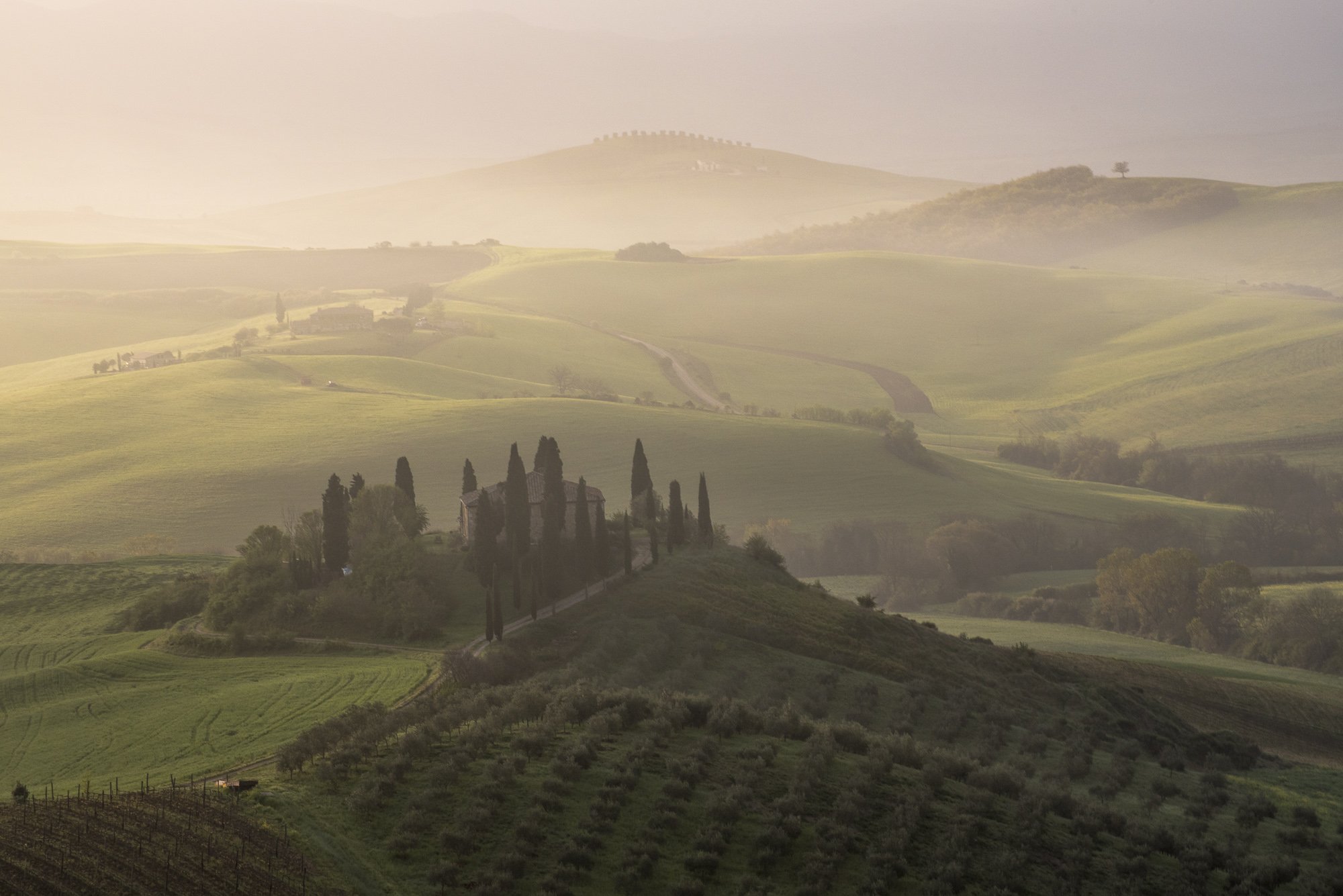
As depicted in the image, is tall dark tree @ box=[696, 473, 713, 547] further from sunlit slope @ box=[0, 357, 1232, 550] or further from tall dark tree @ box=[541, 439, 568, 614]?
sunlit slope @ box=[0, 357, 1232, 550]

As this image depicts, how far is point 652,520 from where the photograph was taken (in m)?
68.4

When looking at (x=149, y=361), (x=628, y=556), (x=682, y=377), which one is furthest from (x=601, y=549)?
(x=149, y=361)

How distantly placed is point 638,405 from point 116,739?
99100mm

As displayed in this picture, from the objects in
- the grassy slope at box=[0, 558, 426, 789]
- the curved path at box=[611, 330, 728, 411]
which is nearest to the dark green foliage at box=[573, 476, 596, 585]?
the grassy slope at box=[0, 558, 426, 789]

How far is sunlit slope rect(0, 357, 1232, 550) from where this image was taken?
324 ft

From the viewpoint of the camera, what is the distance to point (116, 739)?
1495 inches

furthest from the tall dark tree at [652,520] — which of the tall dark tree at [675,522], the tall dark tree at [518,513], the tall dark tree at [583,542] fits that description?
the tall dark tree at [518,513]

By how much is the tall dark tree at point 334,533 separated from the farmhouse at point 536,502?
23.8ft

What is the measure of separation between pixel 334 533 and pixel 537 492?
467 inches

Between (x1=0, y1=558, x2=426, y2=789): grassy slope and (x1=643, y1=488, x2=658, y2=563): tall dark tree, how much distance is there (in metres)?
18.8

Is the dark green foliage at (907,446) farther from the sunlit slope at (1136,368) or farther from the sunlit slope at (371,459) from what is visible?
the sunlit slope at (1136,368)

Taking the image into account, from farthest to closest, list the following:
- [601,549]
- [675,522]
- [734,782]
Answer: [675,522] → [601,549] → [734,782]

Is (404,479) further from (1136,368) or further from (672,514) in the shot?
(1136,368)

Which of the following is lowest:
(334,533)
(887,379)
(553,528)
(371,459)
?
(334,533)
